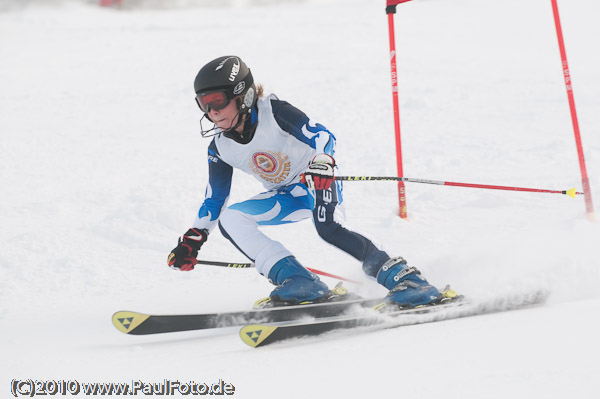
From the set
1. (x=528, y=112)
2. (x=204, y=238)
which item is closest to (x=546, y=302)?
(x=204, y=238)

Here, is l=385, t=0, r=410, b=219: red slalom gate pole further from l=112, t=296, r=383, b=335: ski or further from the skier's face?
the skier's face

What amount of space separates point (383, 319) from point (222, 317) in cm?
97

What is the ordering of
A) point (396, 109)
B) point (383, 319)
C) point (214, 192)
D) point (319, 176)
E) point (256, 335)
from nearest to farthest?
point (256, 335) < point (383, 319) < point (319, 176) < point (214, 192) < point (396, 109)

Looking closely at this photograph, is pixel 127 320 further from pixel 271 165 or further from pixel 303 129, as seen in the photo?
pixel 303 129

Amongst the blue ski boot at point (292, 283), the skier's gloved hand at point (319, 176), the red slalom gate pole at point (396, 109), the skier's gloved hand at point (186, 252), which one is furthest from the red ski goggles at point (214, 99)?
the red slalom gate pole at point (396, 109)

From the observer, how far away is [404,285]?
11.7 ft

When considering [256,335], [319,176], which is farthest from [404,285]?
[256,335]

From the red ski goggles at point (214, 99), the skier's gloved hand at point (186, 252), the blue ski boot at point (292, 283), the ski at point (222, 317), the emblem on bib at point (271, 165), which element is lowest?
the ski at point (222, 317)

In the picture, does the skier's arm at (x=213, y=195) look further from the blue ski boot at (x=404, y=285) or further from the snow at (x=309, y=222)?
the blue ski boot at (x=404, y=285)

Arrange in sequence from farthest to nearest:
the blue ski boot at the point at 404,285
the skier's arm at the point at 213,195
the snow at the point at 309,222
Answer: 1. the skier's arm at the point at 213,195
2. the blue ski boot at the point at 404,285
3. the snow at the point at 309,222

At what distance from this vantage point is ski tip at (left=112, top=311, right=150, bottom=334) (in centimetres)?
361

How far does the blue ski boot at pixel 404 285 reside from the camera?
11.6ft

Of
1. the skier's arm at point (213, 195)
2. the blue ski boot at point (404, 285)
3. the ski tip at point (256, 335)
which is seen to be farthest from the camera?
the skier's arm at point (213, 195)

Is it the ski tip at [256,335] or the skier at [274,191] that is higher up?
the skier at [274,191]
